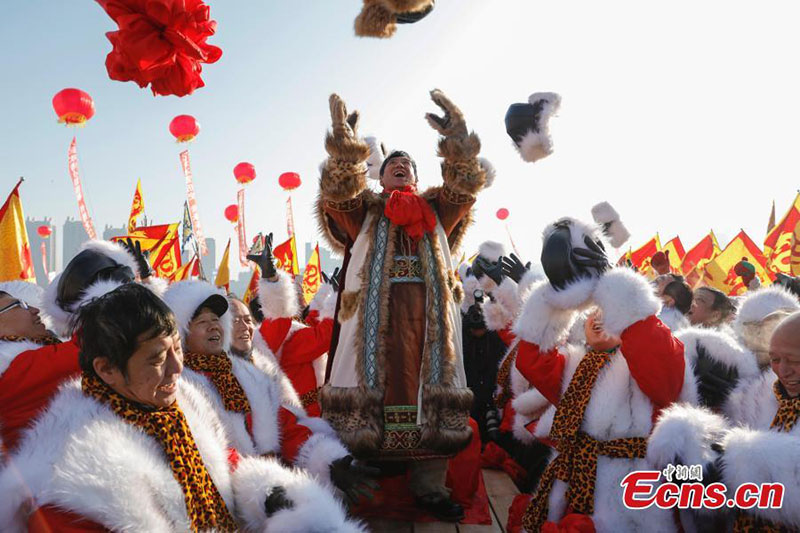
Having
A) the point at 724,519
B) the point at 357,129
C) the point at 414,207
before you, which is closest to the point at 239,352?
the point at 414,207

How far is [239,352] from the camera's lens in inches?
114

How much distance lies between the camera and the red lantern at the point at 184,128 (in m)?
11.4

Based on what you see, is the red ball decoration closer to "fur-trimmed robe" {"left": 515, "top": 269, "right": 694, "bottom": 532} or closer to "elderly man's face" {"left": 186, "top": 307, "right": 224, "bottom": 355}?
"elderly man's face" {"left": 186, "top": 307, "right": 224, "bottom": 355}

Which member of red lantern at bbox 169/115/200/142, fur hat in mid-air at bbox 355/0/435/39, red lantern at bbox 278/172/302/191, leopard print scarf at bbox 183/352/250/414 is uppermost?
red lantern at bbox 169/115/200/142

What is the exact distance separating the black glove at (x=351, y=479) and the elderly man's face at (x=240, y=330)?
0.96 meters

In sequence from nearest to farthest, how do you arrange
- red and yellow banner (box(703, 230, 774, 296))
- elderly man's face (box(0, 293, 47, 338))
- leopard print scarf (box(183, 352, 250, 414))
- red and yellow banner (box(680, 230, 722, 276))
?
leopard print scarf (box(183, 352, 250, 414))
elderly man's face (box(0, 293, 47, 338))
red and yellow banner (box(703, 230, 774, 296))
red and yellow banner (box(680, 230, 722, 276))

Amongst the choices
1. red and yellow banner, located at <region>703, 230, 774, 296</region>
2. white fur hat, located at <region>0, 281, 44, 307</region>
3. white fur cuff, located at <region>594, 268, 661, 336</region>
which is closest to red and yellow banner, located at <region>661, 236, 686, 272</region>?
red and yellow banner, located at <region>703, 230, 774, 296</region>

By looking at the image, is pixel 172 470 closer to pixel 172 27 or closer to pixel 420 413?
pixel 172 27

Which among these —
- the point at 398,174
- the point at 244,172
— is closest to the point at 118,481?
the point at 398,174

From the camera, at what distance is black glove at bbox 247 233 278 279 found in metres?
4.48

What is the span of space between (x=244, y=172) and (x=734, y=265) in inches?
488

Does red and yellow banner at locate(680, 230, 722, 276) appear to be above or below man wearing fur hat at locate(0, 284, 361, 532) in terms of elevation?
below

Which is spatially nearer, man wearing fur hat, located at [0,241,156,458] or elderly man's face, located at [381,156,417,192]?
man wearing fur hat, located at [0,241,156,458]

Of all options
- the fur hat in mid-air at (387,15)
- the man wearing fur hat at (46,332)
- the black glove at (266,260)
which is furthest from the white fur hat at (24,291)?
the fur hat in mid-air at (387,15)
